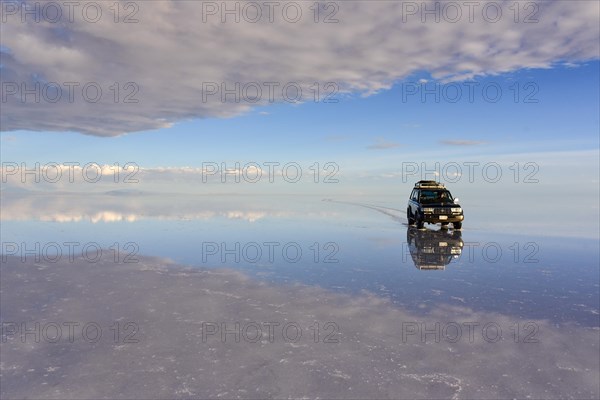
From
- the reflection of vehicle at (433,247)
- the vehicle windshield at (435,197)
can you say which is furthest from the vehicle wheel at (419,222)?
the vehicle windshield at (435,197)

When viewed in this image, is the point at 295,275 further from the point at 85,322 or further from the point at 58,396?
the point at 58,396

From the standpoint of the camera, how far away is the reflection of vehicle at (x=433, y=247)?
12.2 metres

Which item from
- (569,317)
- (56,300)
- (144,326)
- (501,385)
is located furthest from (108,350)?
(569,317)

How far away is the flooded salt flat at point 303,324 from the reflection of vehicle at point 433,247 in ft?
0.52

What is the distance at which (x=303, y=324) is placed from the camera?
682 centimetres

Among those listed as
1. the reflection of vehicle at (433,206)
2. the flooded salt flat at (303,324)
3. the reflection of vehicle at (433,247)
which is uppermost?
the reflection of vehicle at (433,206)

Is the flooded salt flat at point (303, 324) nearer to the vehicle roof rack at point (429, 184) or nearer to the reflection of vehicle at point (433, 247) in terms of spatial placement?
the reflection of vehicle at point (433, 247)

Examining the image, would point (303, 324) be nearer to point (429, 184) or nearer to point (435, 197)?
point (435, 197)

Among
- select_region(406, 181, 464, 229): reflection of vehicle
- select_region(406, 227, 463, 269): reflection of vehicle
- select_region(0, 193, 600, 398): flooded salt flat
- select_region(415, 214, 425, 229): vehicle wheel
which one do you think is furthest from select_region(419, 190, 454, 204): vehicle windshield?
select_region(0, 193, 600, 398): flooded salt flat

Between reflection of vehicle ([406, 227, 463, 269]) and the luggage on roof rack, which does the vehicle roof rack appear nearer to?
the luggage on roof rack

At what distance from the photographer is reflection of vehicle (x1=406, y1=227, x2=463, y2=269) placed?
1221cm

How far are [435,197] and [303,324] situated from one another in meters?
16.9

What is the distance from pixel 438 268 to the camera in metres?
11.3

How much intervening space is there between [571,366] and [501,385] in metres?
1.26
